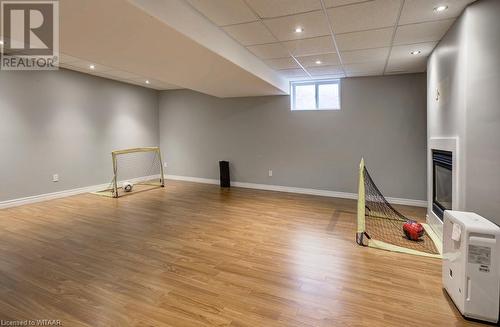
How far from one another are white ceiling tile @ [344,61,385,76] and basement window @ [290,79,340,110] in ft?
1.95

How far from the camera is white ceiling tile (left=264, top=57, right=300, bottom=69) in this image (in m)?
4.23

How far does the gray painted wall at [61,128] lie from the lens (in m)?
Result: 4.62

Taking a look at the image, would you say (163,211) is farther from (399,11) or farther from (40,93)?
(399,11)

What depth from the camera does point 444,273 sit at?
220cm

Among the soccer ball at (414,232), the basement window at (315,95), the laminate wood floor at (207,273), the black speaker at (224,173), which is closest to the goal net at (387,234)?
the soccer ball at (414,232)

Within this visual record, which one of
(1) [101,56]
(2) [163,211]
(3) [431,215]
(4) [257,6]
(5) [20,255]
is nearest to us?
(4) [257,6]

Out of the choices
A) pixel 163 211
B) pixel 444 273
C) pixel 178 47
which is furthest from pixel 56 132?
pixel 444 273

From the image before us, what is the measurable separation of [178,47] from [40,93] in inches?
151

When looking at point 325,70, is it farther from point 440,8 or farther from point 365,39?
point 440,8

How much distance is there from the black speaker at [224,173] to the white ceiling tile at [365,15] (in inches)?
166

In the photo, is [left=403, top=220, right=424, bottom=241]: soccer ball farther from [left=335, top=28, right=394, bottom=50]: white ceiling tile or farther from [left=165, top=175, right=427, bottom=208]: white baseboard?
[left=335, top=28, right=394, bottom=50]: white ceiling tile

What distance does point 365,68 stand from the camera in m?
4.66
